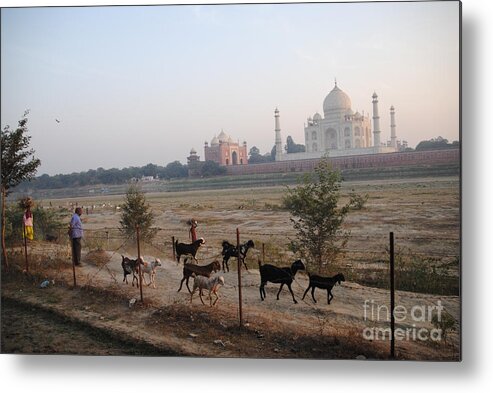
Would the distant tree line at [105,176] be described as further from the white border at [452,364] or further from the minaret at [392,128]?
the minaret at [392,128]

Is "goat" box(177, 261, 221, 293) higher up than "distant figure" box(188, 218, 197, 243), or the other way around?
"distant figure" box(188, 218, 197, 243)

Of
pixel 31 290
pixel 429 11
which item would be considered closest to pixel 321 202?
pixel 429 11

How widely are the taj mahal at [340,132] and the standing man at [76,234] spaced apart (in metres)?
1.75

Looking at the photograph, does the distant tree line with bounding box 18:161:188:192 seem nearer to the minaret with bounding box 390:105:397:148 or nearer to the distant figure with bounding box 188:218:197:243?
the distant figure with bounding box 188:218:197:243

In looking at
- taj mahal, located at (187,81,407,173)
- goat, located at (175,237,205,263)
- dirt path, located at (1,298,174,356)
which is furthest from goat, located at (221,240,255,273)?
dirt path, located at (1,298,174,356)

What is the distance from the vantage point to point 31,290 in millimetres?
4586

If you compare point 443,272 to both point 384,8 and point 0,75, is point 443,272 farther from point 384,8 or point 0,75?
point 0,75

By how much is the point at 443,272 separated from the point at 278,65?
195 centimetres

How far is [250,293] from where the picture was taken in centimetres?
423

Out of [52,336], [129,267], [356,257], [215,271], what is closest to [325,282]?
[356,257]

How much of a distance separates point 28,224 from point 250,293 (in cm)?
195

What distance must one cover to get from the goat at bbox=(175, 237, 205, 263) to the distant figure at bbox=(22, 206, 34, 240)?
1.24 m

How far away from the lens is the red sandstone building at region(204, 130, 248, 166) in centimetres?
431

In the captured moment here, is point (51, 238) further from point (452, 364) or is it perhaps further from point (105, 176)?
point (452, 364)
